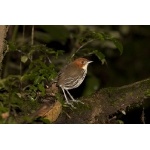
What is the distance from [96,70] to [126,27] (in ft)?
2.91

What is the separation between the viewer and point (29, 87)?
338cm

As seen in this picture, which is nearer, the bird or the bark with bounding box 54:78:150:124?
the bird

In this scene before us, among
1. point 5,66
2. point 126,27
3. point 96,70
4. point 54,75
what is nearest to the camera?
point 54,75

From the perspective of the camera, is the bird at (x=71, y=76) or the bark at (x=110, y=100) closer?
the bird at (x=71, y=76)

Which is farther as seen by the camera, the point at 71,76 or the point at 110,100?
the point at 110,100

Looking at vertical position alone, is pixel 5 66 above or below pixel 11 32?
below

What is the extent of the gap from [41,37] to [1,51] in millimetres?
1409
